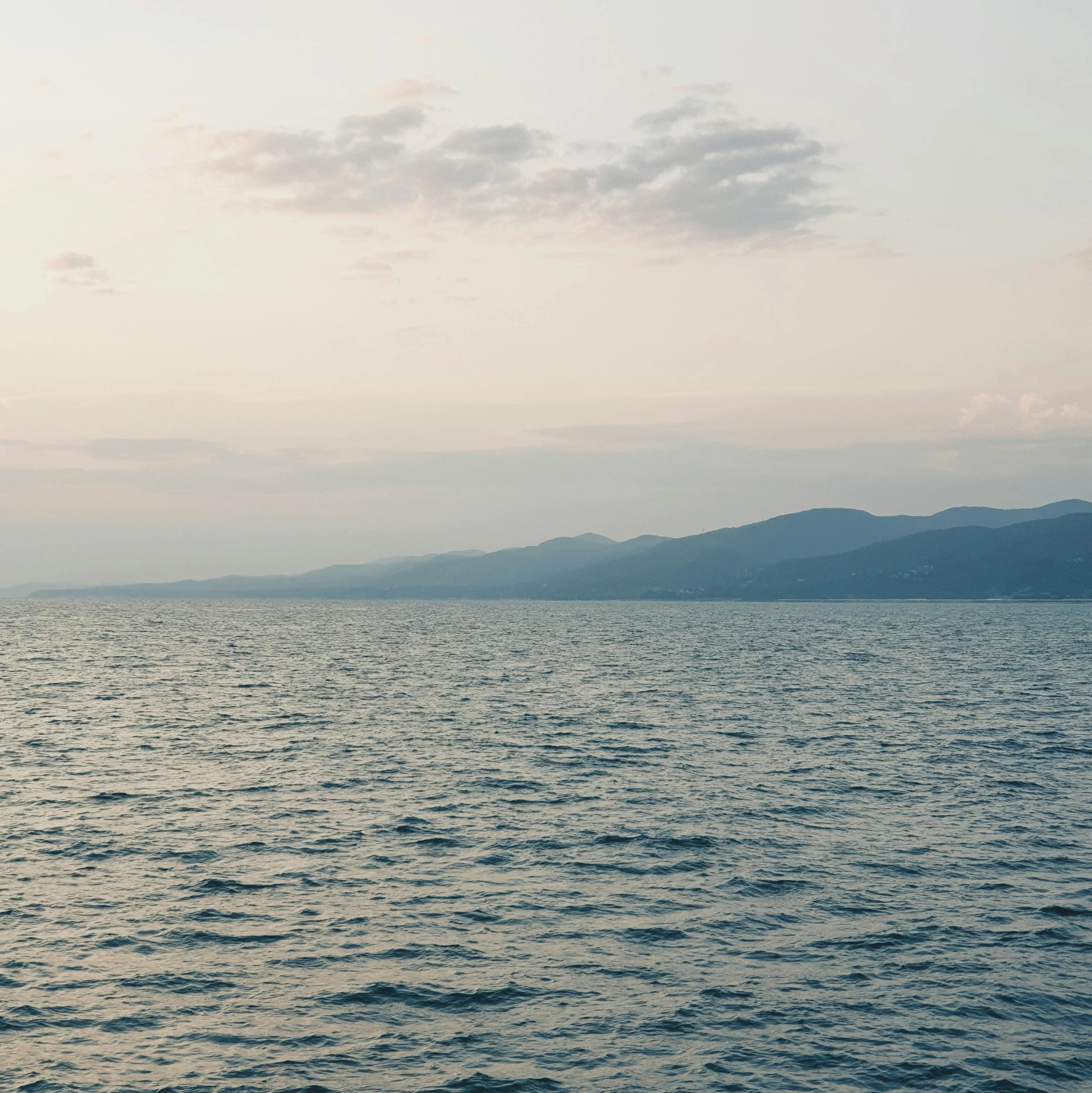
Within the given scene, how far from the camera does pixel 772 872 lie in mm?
41125

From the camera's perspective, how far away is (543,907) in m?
37.1

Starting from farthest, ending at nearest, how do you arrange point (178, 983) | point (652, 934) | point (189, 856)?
point (189, 856) → point (652, 934) → point (178, 983)

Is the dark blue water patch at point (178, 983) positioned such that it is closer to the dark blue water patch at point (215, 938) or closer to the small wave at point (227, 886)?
the dark blue water patch at point (215, 938)

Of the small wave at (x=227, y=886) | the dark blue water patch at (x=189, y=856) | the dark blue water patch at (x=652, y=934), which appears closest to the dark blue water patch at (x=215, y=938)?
the small wave at (x=227, y=886)

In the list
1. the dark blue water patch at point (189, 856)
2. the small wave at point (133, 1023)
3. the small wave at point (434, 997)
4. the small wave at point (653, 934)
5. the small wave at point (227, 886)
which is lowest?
the small wave at point (653, 934)

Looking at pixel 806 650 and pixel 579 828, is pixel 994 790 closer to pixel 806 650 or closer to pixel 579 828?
pixel 579 828

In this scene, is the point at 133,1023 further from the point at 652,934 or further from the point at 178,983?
the point at 652,934

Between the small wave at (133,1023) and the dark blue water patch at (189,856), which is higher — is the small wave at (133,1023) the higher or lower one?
the lower one

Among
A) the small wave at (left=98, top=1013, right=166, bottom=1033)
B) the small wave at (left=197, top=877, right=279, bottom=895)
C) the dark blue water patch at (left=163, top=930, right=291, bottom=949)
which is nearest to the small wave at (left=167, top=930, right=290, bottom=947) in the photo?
the dark blue water patch at (left=163, top=930, right=291, bottom=949)

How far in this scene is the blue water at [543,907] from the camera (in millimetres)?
26188

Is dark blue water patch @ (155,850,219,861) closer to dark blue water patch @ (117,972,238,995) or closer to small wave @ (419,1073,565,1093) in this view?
dark blue water patch @ (117,972,238,995)

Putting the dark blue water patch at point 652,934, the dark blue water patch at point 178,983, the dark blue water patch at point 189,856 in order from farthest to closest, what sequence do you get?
the dark blue water patch at point 189,856 < the dark blue water patch at point 652,934 < the dark blue water patch at point 178,983

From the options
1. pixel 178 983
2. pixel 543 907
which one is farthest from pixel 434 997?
pixel 543 907

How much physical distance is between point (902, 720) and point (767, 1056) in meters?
63.3
